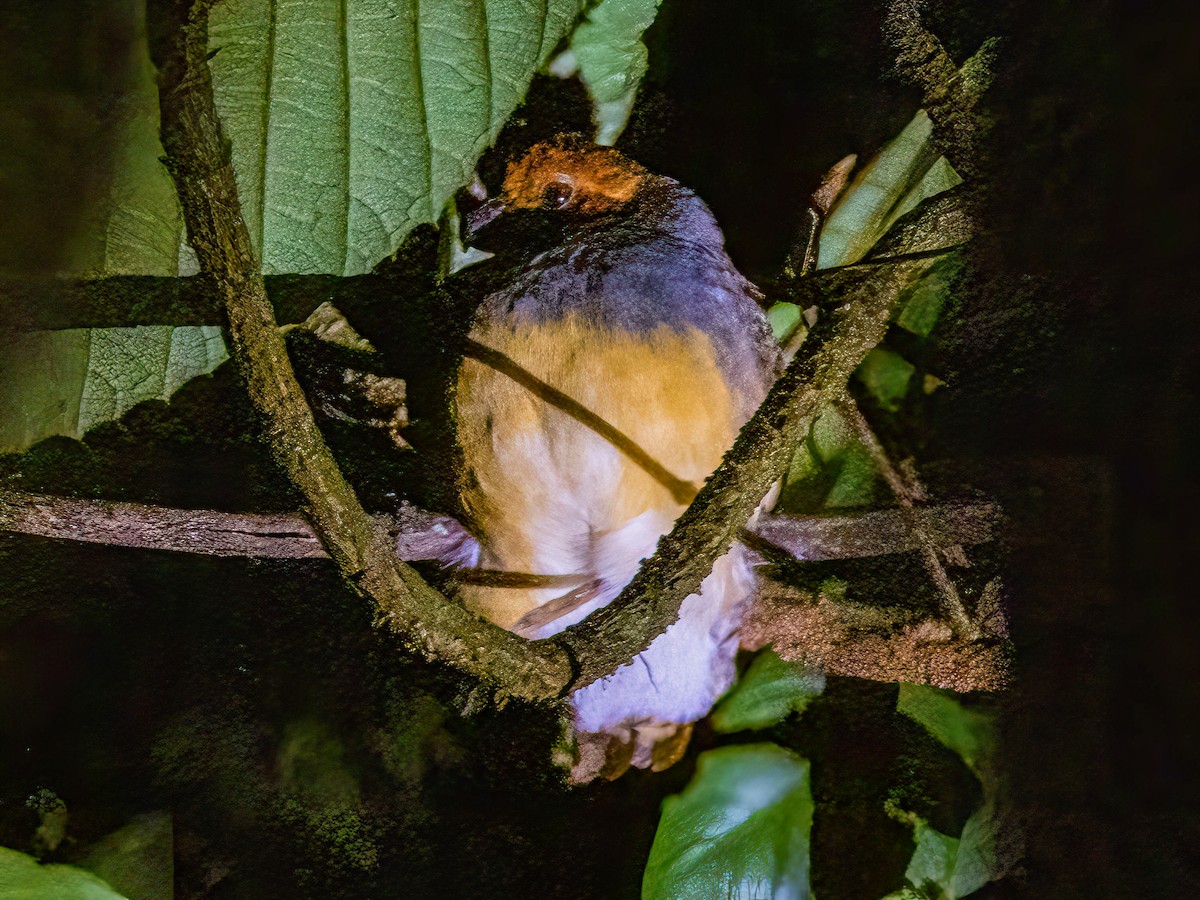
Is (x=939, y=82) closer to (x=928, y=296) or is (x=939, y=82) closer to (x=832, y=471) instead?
(x=928, y=296)

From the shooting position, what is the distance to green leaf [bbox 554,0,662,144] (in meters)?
0.42

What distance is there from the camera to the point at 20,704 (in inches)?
17.9

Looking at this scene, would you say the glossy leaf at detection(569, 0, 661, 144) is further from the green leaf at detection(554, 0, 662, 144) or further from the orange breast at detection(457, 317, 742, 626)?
the orange breast at detection(457, 317, 742, 626)

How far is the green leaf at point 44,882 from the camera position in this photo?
1.32ft

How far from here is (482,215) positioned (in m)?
0.44

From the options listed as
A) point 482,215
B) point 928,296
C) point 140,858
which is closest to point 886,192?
point 928,296

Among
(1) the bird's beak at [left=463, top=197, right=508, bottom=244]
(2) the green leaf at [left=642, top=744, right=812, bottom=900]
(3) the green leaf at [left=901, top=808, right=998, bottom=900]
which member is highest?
(1) the bird's beak at [left=463, top=197, right=508, bottom=244]

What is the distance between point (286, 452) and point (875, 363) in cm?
39

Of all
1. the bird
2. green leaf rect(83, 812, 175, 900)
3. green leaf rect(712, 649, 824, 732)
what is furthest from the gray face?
green leaf rect(83, 812, 175, 900)

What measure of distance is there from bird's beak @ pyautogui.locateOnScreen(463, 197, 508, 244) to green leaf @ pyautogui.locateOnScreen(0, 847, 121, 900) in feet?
1.65

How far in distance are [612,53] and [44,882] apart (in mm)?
670

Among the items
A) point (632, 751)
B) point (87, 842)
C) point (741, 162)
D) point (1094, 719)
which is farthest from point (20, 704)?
point (1094, 719)

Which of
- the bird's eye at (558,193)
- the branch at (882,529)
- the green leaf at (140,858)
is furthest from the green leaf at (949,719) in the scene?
the green leaf at (140,858)

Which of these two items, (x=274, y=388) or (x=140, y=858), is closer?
(x=274, y=388)
